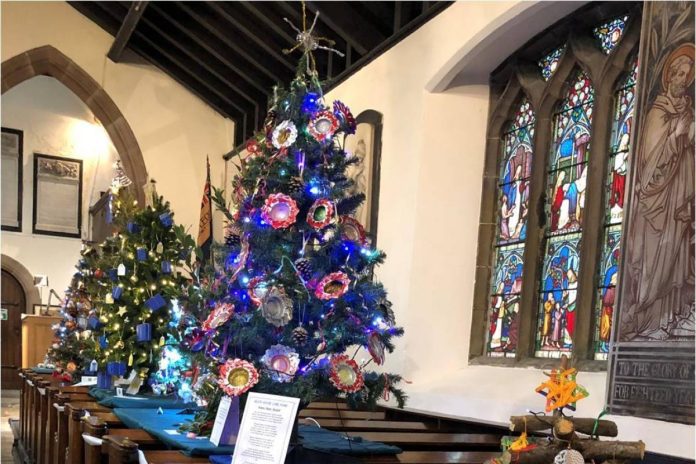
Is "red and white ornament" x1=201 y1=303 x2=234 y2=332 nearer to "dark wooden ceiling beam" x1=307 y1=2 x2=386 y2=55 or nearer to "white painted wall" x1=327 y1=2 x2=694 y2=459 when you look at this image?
"white painted wall" x1=327 y1=2 x2=694 y2=459

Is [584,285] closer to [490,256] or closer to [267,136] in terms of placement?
[490,256]

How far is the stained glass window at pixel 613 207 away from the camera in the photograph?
160 inches

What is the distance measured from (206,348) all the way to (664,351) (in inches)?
71.8

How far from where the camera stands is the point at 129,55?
952cm

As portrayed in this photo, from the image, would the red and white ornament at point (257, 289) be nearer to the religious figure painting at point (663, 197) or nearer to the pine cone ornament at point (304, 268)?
the pine cone ornament at point (304, 268)

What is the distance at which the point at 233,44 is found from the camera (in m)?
7.62

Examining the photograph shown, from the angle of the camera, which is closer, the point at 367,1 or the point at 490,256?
the point at 490,256

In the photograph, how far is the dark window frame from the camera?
4.17 metres

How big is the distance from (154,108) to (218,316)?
740cm

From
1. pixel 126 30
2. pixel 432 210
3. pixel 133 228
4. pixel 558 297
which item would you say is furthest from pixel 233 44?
pixel 558 297

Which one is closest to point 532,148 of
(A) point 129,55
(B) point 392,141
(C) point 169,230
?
(B) point 392,141

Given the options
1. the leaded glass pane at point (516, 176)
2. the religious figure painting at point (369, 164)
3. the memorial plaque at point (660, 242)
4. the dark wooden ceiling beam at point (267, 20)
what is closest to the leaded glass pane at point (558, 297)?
the leaded glass pane at point (516, 176)

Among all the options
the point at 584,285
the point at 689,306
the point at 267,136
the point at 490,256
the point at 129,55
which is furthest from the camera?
the point at 129,55

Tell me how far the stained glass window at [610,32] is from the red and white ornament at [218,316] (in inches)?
114
